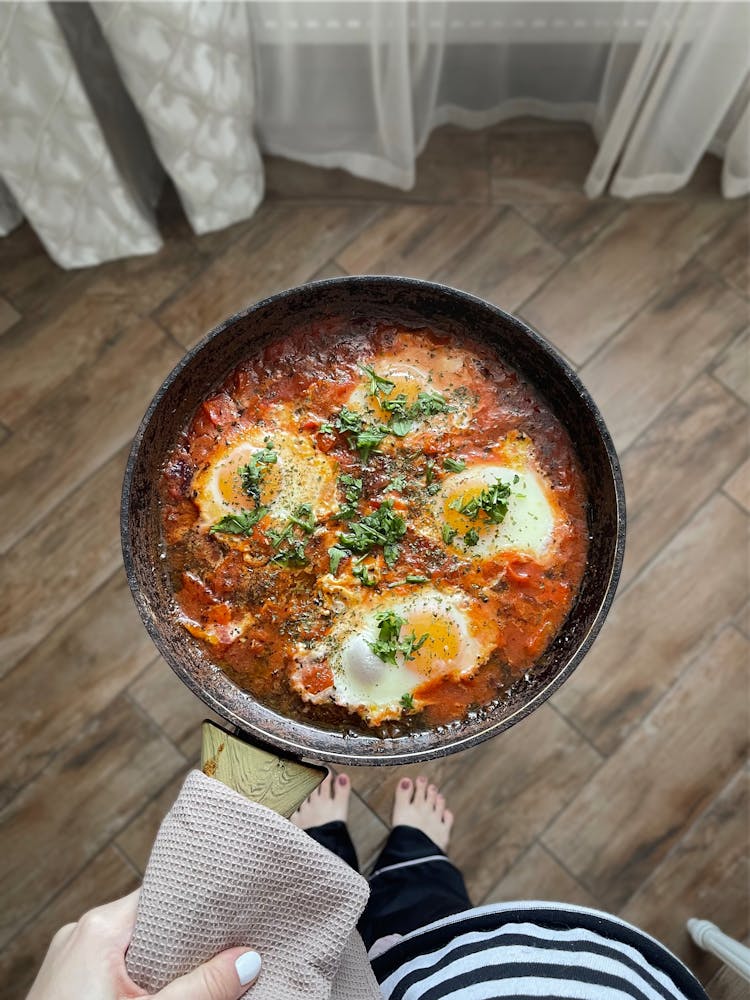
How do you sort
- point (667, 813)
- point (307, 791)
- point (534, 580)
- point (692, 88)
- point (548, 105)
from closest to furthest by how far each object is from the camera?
point (307, 791) < point (534, 580) < point (692, 88) < point (667, 813) < point (548, 105)

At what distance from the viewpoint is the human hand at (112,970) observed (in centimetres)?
135

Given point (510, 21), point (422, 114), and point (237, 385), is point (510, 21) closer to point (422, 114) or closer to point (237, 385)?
point (422, 114)

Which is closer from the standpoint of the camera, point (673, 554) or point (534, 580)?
point (534, 580)

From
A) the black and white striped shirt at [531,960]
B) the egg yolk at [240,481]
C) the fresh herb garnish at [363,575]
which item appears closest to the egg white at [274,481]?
the egg yolk at [240,481]

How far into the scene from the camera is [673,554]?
7.92 ft

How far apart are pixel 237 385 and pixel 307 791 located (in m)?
0.76

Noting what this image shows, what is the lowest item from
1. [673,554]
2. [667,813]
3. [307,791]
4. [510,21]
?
[667,813]

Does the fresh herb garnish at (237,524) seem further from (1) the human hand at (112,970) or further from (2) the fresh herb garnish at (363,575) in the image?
(1) the human hand at (112,970)

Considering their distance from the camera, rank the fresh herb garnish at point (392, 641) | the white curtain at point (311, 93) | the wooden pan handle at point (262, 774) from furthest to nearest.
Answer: the white curtain at point (311, 93)
the fresh herb garnish at point (392, 641)
the wooden pan handle at point (262, 774)

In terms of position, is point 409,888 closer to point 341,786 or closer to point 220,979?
point 341,786

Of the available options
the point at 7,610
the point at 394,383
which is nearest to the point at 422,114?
the point at 394,383

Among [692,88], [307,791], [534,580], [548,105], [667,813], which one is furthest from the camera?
[548,105]

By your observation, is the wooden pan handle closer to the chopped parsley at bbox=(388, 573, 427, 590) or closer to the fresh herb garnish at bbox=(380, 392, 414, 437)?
the chopped parsley at bbox=(388, 573, 427, 590)

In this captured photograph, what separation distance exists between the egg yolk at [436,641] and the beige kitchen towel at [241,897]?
387 mm
